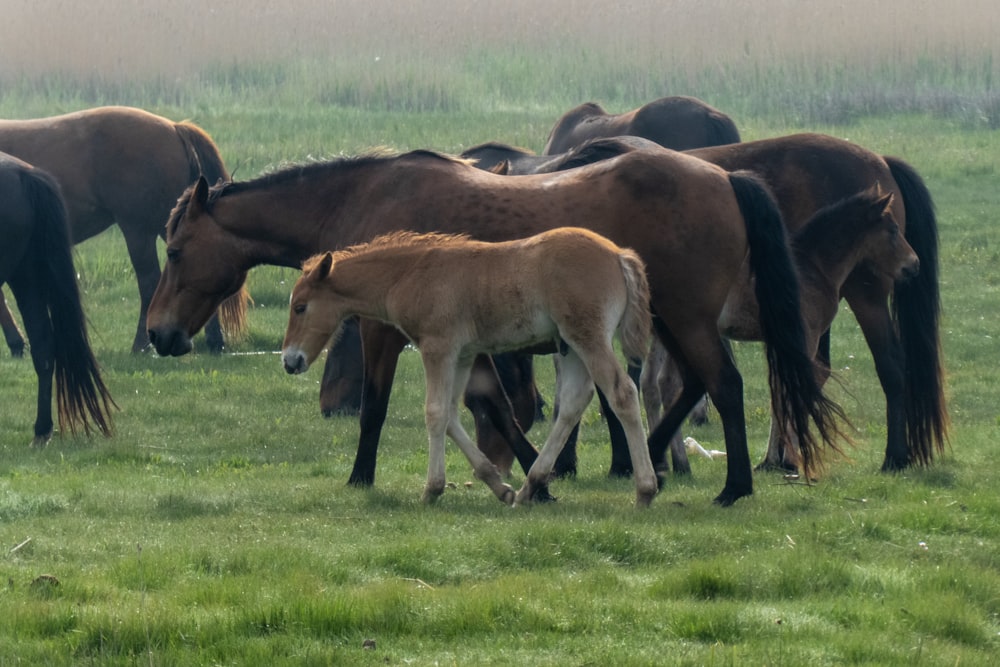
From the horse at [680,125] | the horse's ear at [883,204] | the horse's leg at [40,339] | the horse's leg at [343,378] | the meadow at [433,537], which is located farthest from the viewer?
the horse at [680,125]

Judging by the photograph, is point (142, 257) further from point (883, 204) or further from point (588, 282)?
point (588, 282)

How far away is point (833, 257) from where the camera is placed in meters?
9.23

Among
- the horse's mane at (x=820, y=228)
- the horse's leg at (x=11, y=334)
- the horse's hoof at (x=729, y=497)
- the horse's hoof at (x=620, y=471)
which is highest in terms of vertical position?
the horse's mane at (x=820, y=228)

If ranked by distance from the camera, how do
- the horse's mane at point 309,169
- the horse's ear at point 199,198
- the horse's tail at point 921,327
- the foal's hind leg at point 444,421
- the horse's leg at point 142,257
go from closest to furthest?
the foal's hind leg at point 444,421
the horse's mane at point 309,169
the horse's ear at point 199,198
the horse's tail at point 921,327
the horse's leg at point 142,257

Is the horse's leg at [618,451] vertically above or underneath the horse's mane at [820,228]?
underneath

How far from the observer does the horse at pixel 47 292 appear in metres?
10.4

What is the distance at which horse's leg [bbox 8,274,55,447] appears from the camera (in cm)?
1059

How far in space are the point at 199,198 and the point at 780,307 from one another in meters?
3.77

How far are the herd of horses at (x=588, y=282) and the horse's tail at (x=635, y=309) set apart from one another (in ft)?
0.15

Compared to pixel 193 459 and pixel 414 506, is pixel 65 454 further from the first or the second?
pixel 414 506

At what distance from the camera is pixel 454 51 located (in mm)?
40219

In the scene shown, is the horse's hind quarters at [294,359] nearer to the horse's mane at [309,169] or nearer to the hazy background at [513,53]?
the horse's mane at [309,169]

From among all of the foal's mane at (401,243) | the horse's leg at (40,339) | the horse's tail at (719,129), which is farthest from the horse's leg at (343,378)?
the horse's tail at (719,129)

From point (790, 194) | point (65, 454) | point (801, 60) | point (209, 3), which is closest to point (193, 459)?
point (65, 454)
